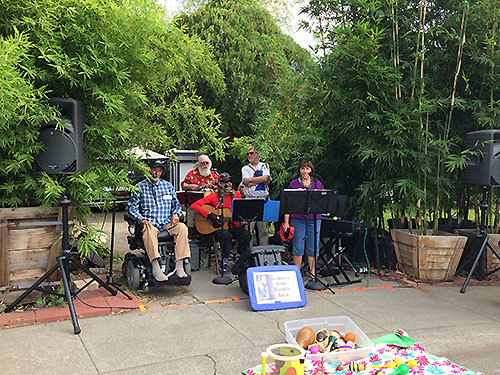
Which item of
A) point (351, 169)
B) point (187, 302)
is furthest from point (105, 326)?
point (351, 169)

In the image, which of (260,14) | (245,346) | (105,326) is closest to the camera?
(245,346)

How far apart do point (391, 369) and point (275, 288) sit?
6.06ft

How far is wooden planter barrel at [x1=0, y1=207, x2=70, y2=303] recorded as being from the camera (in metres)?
4.43

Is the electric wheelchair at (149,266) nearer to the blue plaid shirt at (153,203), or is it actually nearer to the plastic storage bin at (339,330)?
the blue plaid shirt at (153,203)

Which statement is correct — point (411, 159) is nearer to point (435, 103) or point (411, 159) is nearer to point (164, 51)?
point (435, 103)

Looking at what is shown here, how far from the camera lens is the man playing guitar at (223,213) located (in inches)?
234

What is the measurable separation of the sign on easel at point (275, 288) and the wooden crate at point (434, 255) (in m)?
1.85

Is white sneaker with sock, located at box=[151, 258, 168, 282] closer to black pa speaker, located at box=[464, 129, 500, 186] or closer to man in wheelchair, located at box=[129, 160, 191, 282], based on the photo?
man in wheelchair, located at box=[129, 160, 191, 282]

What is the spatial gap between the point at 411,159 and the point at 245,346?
3.40 metres

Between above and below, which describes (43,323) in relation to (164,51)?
below

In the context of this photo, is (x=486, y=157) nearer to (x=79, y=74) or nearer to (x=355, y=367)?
(x=355, y=367)

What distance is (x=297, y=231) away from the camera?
5.77 meters

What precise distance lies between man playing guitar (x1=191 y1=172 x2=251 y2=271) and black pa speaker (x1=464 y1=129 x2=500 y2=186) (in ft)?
9.60

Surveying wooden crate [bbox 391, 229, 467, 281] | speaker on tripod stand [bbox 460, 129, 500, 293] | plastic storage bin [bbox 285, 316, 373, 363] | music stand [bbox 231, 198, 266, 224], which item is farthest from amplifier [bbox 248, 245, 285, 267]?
speaker on tripod stand [bbox 460, 129, 500, 293]
